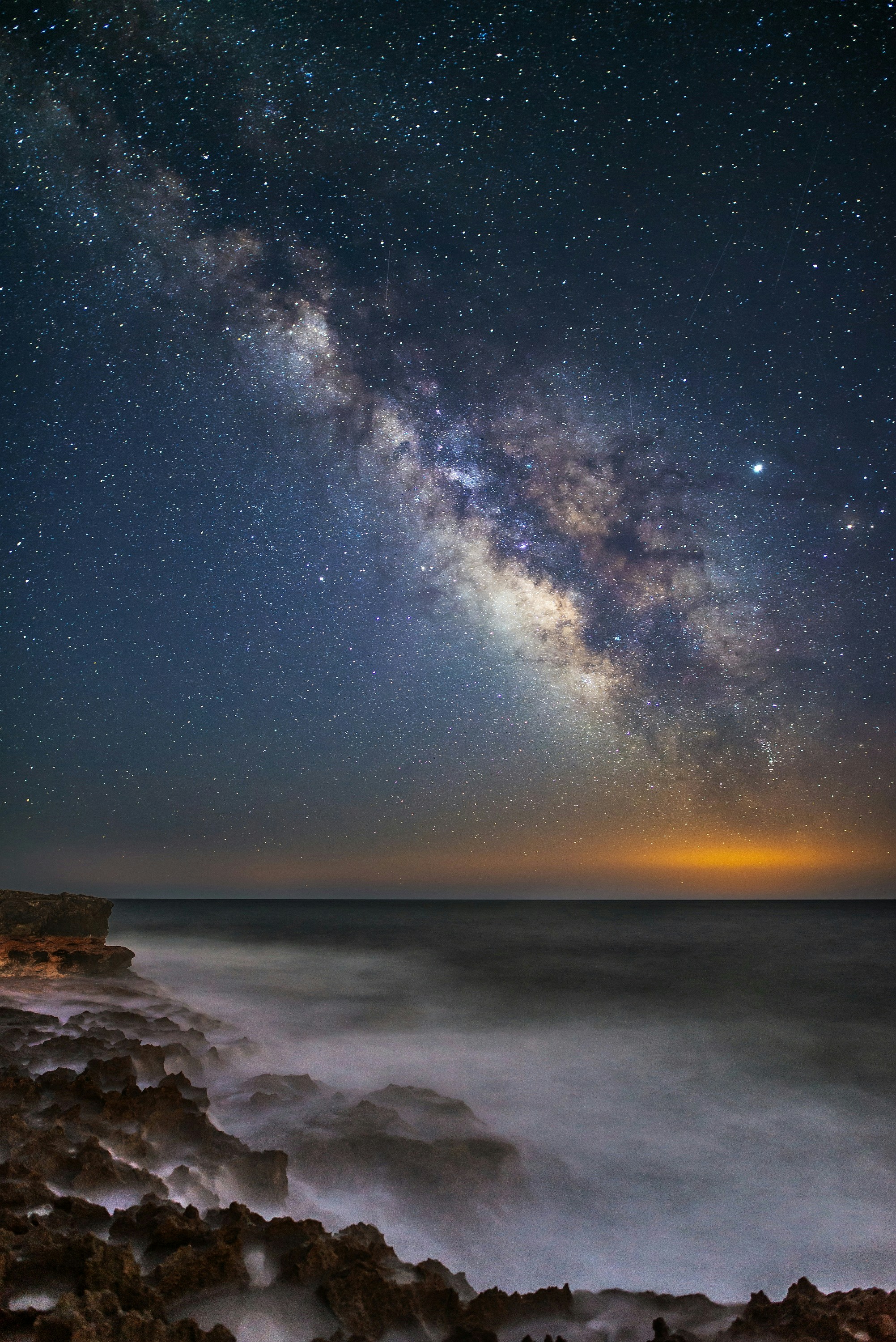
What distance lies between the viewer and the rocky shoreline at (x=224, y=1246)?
2.99 m

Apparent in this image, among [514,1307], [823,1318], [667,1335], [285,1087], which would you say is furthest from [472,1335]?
[285,1087]

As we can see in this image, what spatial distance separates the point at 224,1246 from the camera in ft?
10.9

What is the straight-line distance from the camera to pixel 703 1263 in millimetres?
5020

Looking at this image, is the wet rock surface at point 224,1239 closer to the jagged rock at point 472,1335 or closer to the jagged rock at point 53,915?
the jagged rock at point 472,1335

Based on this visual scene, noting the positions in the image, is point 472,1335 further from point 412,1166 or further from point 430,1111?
point 430,1111

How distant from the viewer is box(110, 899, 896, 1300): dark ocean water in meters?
5.09

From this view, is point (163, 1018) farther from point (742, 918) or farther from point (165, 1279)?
point (742, 918)

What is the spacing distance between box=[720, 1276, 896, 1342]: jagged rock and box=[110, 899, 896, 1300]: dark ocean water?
4.62ft

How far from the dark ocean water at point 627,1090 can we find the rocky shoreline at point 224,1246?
498mm

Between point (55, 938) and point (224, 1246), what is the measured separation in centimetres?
1308

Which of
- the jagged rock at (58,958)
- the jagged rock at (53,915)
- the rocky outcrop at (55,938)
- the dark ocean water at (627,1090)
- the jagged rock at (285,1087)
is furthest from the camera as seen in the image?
the jagged rock at (53,915)

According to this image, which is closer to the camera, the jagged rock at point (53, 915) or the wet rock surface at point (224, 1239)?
the wet rock surface at point (224, 1239)

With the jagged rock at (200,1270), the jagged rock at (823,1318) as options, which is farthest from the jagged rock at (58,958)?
the jagged rock at (823,1318)

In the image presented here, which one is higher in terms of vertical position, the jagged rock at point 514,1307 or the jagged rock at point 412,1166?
the jagged rock at point 514,1307
